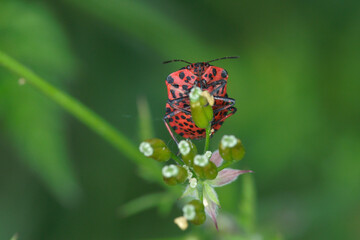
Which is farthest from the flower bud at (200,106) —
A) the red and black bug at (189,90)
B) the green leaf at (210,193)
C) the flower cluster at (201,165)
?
the green leaf at (210,193)

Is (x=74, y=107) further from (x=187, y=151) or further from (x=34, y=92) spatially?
(x=34, y=92)

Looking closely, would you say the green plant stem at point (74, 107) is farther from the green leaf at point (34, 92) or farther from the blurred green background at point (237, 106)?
the blurred green background at point (237, 106)

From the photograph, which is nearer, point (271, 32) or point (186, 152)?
point (186, 152)

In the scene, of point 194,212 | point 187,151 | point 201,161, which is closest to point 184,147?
point 187,151

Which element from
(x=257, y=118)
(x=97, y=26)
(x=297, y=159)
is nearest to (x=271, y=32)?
(x=257, y=118)

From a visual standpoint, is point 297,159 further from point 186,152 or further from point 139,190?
point 186,152

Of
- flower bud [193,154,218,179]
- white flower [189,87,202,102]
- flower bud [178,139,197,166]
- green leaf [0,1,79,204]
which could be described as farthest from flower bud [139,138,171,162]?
green leaf [0,1,79,204]
